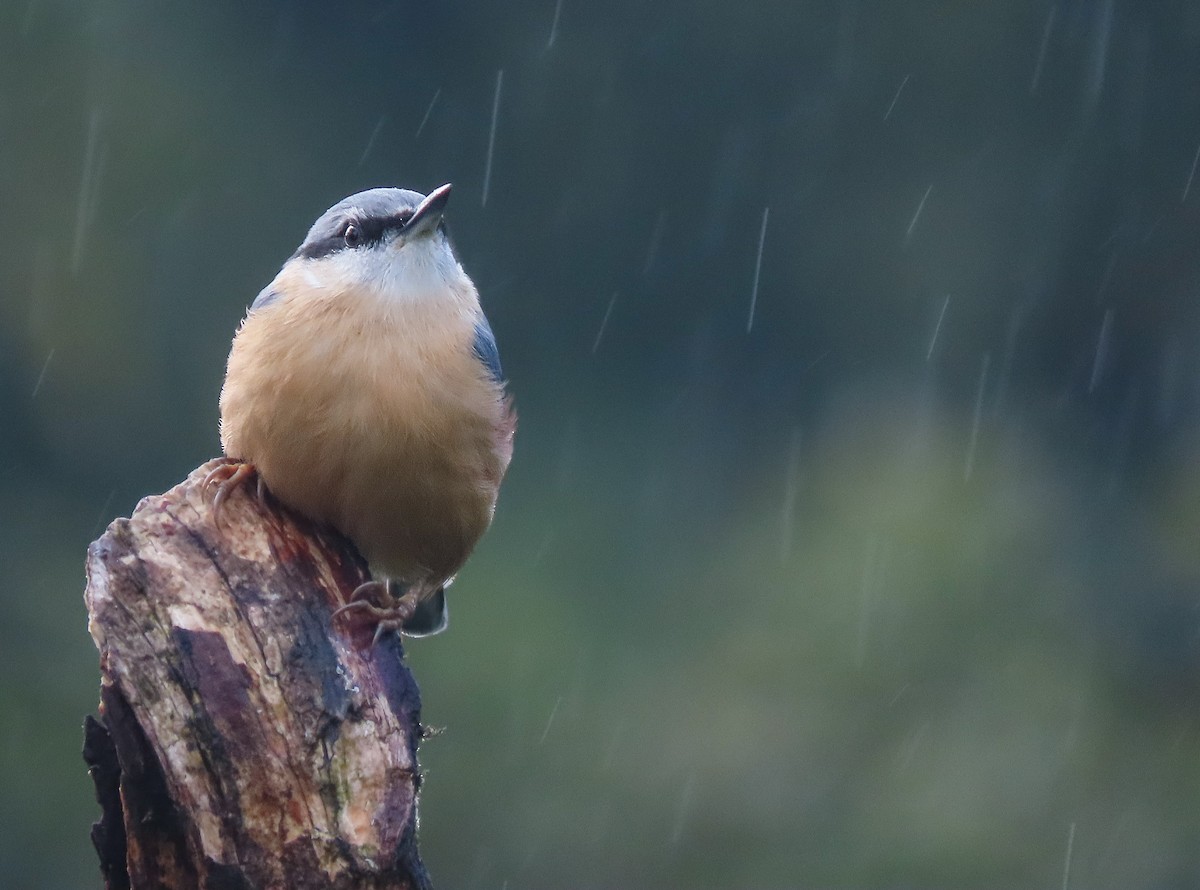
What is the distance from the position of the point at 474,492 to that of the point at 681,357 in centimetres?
716

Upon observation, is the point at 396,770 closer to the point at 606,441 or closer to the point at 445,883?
the point at 445,883

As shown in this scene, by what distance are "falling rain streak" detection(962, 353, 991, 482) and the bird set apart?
17.0ft

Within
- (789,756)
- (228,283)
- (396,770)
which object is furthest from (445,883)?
(396,770)

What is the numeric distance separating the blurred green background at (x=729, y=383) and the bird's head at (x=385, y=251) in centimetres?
473

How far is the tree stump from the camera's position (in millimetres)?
2592

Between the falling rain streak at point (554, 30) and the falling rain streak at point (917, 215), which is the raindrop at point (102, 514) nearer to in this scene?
the falling rain streak at point (554, 30)

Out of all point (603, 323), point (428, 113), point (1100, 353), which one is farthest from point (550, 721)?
point (428, 113)

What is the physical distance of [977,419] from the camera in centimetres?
909

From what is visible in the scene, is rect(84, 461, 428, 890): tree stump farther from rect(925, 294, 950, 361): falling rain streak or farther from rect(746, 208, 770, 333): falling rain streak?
rect(746, 208, 770, 333): falling rain streak

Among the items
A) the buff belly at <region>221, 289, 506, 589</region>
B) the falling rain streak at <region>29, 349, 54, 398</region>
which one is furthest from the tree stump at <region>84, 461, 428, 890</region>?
the falling rain streak at <region>29, 349, 54, 398</region>

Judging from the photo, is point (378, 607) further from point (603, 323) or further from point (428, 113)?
point (428, 113)

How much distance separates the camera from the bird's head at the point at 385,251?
3.28 m

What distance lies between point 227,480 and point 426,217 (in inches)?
27.3

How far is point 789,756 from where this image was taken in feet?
25.2
